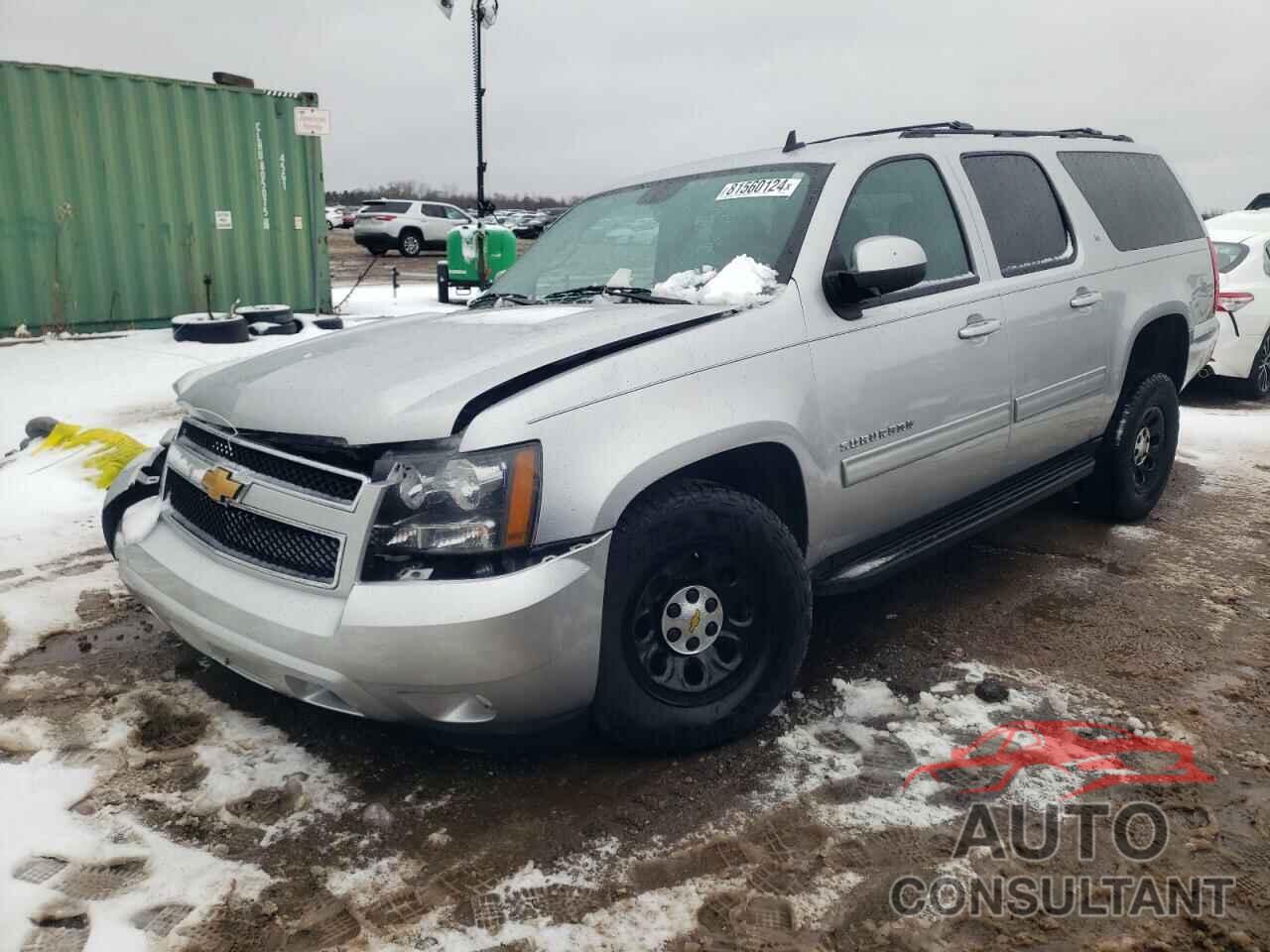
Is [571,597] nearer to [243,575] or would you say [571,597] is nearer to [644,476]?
[644,476]

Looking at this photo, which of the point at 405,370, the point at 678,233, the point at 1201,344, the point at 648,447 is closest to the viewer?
the point at 648,447

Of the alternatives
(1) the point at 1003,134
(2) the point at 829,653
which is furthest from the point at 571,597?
(1) the point at 1003,134

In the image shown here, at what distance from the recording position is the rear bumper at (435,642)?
216 centimetres

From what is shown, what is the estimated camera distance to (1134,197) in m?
4.55

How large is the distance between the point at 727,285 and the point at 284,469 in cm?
138

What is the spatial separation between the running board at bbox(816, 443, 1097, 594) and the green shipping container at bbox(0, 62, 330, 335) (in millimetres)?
9748

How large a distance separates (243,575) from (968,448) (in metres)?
2.44

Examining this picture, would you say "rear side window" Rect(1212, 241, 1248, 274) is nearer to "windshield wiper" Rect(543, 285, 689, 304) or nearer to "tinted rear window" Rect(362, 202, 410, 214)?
"windshield wiper" Rect(543, 285, 689, 304)

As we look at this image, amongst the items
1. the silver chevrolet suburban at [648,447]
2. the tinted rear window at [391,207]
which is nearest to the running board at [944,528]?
the silver chevrolet suburban at [648,447]

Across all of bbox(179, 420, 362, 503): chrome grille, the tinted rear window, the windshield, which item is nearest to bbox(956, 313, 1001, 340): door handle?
the windshield

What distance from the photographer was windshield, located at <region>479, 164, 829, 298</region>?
3.15 meters

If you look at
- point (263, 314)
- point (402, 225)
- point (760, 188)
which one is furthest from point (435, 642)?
point (402, 225)

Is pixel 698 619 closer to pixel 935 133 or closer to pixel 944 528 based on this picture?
pixel 944 528

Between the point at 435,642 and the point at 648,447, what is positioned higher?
the point at 648,447
